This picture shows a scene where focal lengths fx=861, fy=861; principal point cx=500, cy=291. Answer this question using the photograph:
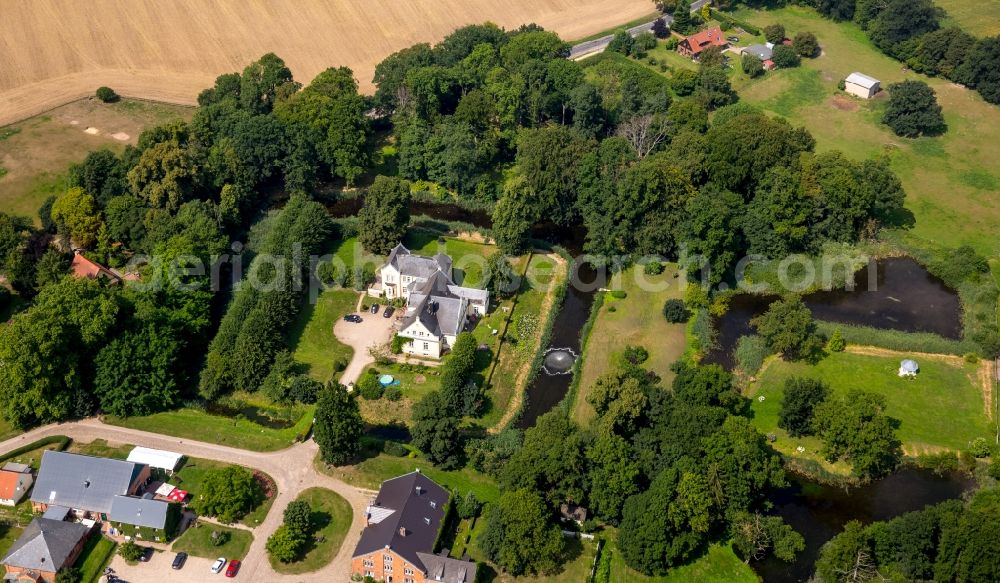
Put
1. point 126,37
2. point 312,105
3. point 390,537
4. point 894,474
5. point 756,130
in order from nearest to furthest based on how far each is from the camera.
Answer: point 390,537, point 894,474, point 756,130, point 312,105, point 126,37

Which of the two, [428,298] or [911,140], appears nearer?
[428,298]

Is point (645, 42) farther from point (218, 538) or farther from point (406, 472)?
point (218, 538)

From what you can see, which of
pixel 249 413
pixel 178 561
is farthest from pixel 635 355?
pixel 178 561

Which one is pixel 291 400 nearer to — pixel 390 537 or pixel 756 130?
pixel 390 537

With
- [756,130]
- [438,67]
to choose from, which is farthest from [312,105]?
[756,130]

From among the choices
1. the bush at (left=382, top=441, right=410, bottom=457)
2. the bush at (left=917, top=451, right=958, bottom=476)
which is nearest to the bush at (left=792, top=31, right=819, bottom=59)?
the bush at (left=917, top=451, right=958, bottom=476)

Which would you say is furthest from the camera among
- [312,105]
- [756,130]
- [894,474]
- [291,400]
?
[312,105]
